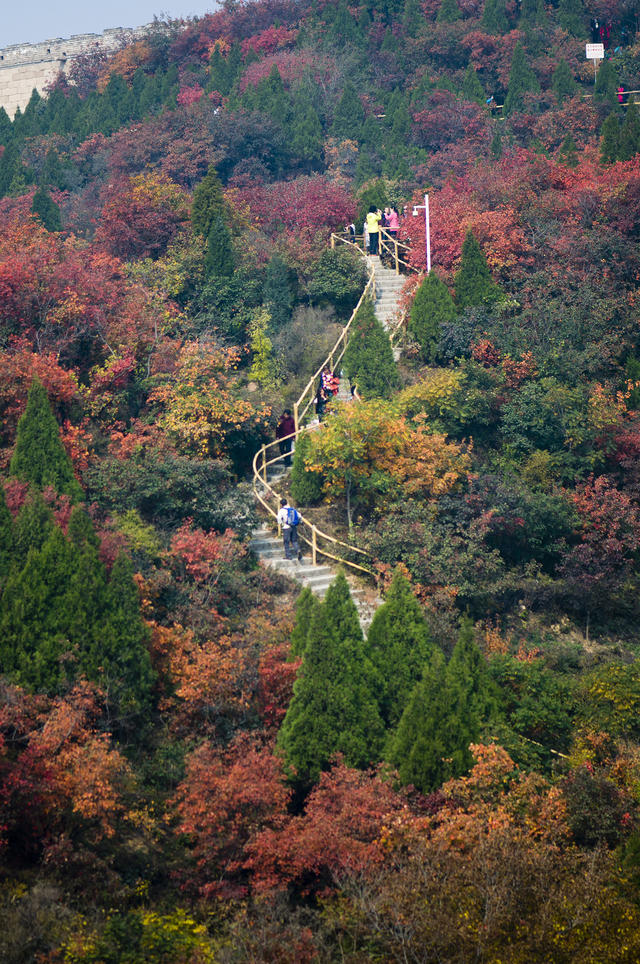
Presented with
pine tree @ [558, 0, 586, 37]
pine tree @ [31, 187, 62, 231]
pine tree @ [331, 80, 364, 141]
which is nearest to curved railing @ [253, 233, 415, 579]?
pine tree @ [31, 187, 62, 231]

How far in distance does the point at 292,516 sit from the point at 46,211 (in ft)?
61.6

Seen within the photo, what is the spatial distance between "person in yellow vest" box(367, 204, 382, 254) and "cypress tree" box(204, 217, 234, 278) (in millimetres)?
5630

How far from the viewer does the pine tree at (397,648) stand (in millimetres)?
17500

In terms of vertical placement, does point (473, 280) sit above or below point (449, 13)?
below

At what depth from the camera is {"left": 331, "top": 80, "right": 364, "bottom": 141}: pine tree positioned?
4469 cm

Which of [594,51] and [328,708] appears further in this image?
[594,51]

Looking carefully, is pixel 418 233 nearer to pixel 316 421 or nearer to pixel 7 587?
pixel 316 421

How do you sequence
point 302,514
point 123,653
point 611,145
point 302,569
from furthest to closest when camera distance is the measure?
point 611,145 → point 302,514 → point 302,569 → point 123,653

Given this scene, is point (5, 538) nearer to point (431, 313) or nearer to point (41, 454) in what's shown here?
point (41, 454)

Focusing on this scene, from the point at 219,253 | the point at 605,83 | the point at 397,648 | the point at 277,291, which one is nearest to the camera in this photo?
the point at 397,648

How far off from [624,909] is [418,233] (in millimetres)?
24468

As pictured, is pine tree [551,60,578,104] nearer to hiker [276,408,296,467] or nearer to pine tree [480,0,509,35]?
pine tree [480,0,509,35]

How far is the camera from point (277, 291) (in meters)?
31.1

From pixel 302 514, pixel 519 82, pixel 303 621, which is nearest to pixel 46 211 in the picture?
pixel 302 514
